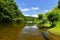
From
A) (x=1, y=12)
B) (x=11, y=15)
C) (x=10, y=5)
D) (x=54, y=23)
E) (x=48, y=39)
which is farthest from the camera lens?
(x=10, y=5)

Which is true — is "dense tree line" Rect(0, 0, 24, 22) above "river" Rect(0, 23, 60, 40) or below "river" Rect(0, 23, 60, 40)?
above

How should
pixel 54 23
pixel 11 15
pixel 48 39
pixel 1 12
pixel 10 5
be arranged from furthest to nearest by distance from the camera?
1. pixel 10 5
2. pixel 11 15
3. pixel 1 12
4. pixel 54 23
5. pixel 48 39

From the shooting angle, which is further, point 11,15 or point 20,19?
point 20,19

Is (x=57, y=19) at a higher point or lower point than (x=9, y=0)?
lower

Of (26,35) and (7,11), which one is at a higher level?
(7,11)

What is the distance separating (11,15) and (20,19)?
9.55 m

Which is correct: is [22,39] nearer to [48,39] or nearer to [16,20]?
[48,39]

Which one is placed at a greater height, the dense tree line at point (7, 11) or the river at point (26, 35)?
the dense tree line at point (7, 11)

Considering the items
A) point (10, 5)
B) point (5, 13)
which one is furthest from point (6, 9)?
point (10, 5)

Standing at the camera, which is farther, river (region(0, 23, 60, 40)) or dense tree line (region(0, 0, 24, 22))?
dense tree line (region(0, 0, 24, 22))

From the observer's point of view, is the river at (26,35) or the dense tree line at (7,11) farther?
the dense tree line at (7,11)

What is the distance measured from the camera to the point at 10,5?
292 feet

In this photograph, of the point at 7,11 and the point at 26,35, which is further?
the point at 7,11

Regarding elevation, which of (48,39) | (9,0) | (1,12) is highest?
(9,0)
